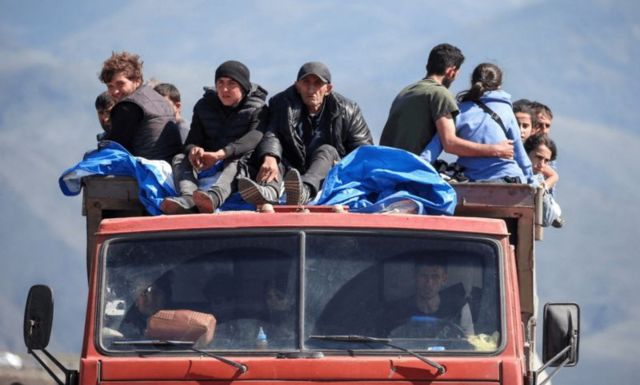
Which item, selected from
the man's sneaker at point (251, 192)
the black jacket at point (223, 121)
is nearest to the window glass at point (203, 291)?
the man's sneaker at point (251, 192)

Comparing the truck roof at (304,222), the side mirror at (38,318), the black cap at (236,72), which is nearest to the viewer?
the truck roof at (304,222)

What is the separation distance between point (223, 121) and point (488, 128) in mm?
1707

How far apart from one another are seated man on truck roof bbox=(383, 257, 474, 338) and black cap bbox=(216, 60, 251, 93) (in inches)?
92.0

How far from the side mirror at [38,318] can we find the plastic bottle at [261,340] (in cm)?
122

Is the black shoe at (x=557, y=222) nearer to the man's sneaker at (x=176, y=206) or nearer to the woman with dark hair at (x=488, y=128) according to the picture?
the woman with dark hair at (x=488, y=128)

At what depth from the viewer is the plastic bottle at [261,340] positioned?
6.80 metres

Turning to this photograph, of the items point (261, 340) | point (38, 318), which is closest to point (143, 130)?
point (38, 318)

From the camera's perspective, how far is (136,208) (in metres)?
8.40

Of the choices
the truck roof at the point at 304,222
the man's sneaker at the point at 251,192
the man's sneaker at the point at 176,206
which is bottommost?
the truck roof at the point at 304,222

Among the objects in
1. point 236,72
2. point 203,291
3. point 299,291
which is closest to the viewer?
point 299,291

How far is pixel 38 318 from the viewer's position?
7.36 meters

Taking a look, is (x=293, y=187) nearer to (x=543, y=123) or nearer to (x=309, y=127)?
(x=309, y=127)

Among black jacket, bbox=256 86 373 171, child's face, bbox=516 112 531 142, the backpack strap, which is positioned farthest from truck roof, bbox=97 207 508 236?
child's face, bbox=516 112 531 142

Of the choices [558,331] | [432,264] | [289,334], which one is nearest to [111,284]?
[289,334]
